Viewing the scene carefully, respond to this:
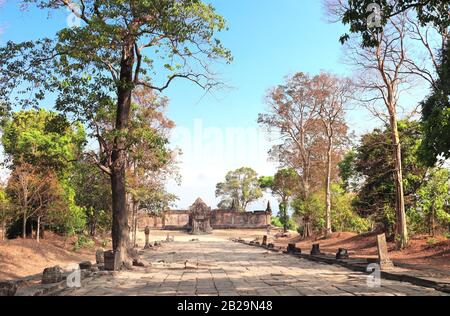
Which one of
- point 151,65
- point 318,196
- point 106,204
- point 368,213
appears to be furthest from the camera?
point 318,196

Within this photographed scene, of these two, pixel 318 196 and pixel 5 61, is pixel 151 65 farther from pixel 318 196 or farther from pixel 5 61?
pixel 318 196

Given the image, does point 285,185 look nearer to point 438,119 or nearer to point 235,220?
point 235,220

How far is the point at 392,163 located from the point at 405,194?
1.91m

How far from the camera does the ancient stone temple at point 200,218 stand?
62.5m

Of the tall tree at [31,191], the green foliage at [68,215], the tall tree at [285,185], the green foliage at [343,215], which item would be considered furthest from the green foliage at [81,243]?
the tall tree at [285,185]

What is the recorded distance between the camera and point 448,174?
78.8ft

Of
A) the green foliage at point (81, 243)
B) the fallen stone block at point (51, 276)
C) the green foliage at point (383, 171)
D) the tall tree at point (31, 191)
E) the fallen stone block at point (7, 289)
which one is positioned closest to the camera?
the fallen stone block at point (7, 289)

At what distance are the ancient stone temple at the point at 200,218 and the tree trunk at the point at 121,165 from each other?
47263mm

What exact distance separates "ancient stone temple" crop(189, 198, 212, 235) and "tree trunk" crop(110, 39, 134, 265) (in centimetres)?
4726

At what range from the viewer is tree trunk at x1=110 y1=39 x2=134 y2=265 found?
15.1m

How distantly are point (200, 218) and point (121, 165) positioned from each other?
4822 centimetres

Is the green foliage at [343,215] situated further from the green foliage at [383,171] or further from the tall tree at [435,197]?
the tall tree at [435,197]

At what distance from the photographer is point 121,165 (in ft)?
50.8
